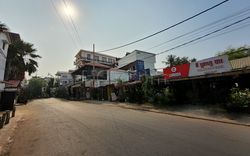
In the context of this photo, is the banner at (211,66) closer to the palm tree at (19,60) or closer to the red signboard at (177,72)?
the red signboard at (177,72)

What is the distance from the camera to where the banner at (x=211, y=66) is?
1356 centimetres

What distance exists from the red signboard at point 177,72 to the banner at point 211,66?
0.53 m

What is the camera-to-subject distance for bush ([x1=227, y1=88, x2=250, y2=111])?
1218 centimetres

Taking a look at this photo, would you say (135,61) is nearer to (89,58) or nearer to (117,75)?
(117,75)

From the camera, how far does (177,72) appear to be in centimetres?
1722

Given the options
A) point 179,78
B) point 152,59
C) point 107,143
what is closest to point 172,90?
point 179,78

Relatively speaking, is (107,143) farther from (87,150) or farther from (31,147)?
(31,147)

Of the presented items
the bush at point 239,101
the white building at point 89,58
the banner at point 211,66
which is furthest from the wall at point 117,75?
the bush at point 239,101

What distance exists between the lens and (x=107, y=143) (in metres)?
6.33

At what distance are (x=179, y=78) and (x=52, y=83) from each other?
77290 millimetres

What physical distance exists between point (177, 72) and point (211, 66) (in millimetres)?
3413

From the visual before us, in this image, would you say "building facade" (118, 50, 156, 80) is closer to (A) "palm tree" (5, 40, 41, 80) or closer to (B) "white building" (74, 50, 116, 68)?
(B) "white building" (74, 50, 116, 68)

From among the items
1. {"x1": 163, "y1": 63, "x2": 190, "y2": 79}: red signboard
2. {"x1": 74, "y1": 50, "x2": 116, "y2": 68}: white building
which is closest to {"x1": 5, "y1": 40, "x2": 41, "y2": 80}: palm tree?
{"x1": 74, "y1": 50, "x2": 116, "y2": 68}: white building

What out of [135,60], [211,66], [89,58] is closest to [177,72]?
[211,66]
